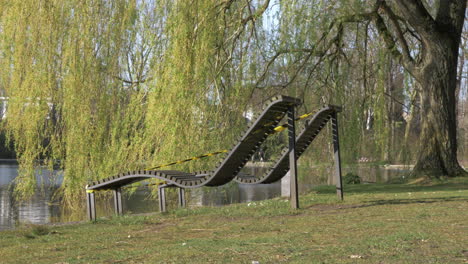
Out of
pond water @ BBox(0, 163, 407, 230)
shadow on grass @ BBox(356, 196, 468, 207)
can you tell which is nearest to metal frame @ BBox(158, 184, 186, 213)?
pond water @ BBox(0, 163, 407, 230)

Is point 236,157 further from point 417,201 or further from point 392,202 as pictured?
point 417,201

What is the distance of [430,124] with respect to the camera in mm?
12086

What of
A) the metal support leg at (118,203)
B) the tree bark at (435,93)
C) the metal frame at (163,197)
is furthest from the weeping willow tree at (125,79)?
the tree bark at (435,93)

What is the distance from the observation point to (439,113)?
472 inches

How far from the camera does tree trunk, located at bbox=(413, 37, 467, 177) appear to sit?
12.0 metres

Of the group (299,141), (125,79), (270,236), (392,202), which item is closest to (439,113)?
(392,202)

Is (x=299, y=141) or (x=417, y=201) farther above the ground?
(x=299, y=141)

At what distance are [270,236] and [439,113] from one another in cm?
781

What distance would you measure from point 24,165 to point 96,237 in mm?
5553

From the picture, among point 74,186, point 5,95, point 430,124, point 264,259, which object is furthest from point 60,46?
point 264,259

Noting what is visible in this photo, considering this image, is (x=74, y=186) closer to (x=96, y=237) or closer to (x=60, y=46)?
(x=60, y=46)

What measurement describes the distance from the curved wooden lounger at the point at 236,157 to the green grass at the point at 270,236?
39 cm

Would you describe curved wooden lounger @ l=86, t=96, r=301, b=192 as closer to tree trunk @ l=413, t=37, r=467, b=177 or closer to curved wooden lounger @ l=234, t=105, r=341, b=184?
curved wooden lounger @ l=234, t=105, r=341, b=184

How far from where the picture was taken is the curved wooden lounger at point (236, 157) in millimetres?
7129
